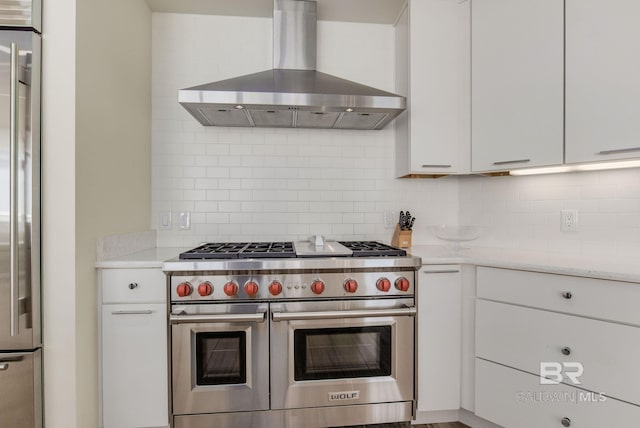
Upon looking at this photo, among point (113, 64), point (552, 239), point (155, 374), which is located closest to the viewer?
point (155, 374)

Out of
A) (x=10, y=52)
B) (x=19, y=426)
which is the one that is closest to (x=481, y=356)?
(x=19, y=426)

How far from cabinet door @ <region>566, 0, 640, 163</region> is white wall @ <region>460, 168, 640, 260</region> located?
15.5 inches

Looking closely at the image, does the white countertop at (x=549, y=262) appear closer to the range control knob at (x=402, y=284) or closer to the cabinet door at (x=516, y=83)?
the range control knob at (x=402, y=284)

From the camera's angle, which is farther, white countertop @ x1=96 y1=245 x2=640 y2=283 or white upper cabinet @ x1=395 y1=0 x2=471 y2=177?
white upper cabinet @ x1=395 y1=0 x2=471 y2=177

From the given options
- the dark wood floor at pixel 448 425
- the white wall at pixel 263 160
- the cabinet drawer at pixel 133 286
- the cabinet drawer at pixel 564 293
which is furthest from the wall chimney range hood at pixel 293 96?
the dark wood floor at pixel 448 425

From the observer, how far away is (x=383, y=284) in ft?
5.63

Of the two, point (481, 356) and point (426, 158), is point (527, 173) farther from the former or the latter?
point (481, 356)

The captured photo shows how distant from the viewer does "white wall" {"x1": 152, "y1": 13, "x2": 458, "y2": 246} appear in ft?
7.48

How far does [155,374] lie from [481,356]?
179cm

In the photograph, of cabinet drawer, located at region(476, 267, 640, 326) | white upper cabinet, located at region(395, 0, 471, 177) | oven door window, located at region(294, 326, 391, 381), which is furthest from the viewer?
white upper cabinet, located at region(395, 0, 471, 177)

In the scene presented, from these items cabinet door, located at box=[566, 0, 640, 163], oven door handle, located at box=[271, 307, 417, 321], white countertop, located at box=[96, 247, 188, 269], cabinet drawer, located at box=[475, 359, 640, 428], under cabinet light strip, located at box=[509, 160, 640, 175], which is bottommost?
cabinet drawer, located at box=[475, 359, 640, 428]

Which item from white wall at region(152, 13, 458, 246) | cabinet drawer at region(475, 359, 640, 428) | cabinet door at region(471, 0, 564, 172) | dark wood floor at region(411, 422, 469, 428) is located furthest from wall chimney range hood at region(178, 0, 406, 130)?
dark wood floor at region(411, 422, 469, 428)

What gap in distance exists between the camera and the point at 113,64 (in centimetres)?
175

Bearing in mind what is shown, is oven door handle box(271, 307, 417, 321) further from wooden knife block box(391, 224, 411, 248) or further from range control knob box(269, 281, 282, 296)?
wooden knife block box(391, 224, 411, 248)
